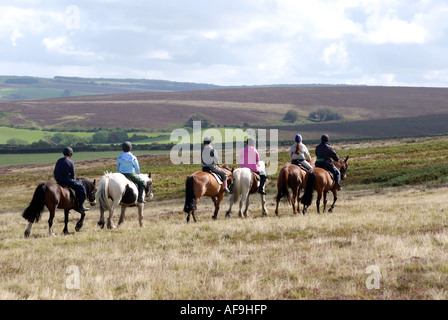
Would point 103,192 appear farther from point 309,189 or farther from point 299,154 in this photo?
point 299,154

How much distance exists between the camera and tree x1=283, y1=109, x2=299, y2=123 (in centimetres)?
16420

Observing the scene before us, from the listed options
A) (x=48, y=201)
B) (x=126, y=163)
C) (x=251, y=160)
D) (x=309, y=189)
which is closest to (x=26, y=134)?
(x=251, y=160)

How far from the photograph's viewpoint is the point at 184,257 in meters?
11.6

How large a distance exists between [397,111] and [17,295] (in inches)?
6894

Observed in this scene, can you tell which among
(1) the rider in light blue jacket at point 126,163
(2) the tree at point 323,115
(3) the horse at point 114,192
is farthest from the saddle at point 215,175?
(2) the tree at point 323,115

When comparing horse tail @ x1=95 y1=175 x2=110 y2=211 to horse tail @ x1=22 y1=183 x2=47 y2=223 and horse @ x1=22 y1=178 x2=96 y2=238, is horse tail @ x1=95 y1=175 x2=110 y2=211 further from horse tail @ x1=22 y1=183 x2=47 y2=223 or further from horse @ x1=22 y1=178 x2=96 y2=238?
horse tail @ x1=22 y1=183 x2=47 y2=223

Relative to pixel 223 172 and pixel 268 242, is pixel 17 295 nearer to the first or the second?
pixel 268 242

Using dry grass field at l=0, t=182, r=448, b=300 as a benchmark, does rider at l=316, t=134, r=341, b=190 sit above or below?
above

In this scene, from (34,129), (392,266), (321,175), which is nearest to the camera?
(392,266)

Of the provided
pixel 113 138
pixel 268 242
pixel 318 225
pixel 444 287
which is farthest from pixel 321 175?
pixel 113 138

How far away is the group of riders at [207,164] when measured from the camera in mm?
17328

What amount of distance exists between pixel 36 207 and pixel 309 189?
9.41 meters

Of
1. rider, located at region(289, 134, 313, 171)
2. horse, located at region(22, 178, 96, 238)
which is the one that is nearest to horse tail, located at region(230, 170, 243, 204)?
rider, located at region(289, 134, 313, 171)

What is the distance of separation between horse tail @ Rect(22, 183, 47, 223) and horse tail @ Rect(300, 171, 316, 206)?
29.4ft
